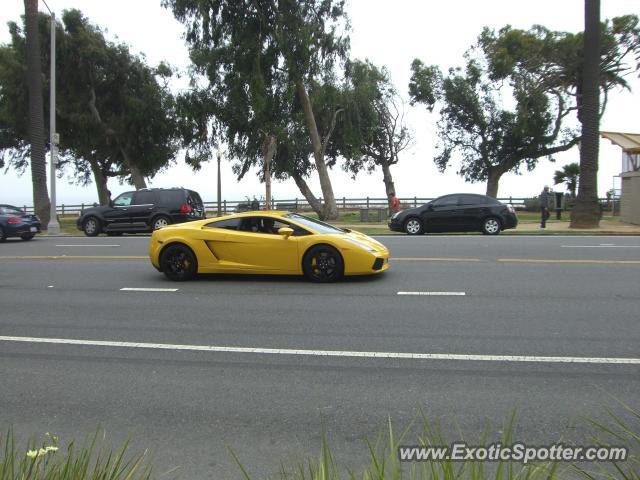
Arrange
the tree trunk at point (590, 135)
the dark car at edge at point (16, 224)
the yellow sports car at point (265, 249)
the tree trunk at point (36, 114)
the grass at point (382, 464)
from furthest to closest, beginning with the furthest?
the tree trunk at point (36, 114)
the tree trunk at point (590, 135)
the dark car at edge at point (16, 224)
the yellow sports car at point (265, 249)
the grass at point (382, 464)

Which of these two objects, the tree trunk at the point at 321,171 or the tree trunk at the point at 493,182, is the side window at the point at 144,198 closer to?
the tree trunk at the point at 321,171

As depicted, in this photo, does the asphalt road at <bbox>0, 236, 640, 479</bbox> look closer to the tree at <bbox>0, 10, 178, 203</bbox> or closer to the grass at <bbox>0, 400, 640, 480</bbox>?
the grass at <bbox>0, 400, 640, 480</bbox>

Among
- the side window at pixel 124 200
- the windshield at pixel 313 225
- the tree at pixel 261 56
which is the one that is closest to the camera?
the windshield at pixel 313 225

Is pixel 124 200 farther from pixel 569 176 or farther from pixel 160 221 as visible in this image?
pixel 569 176

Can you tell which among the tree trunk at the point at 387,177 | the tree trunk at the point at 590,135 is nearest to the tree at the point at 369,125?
the tree trunk at the point at 387,177

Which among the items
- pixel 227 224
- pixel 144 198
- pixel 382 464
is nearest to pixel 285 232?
pixel 227 224

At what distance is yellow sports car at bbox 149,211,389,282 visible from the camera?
32.2 ft

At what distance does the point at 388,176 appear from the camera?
145 feet

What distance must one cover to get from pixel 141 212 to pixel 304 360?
59.7ft

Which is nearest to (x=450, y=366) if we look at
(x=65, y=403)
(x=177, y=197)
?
(x=65, y=403)

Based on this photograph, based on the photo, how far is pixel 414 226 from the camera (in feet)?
67.3

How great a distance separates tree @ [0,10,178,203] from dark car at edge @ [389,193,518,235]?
19.2 meters

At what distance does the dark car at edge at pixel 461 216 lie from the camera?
1988cm

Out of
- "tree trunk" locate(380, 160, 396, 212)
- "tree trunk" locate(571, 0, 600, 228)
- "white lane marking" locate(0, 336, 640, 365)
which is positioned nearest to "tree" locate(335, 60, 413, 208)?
"tree trunk" locate(380, 160, 396, 212)
